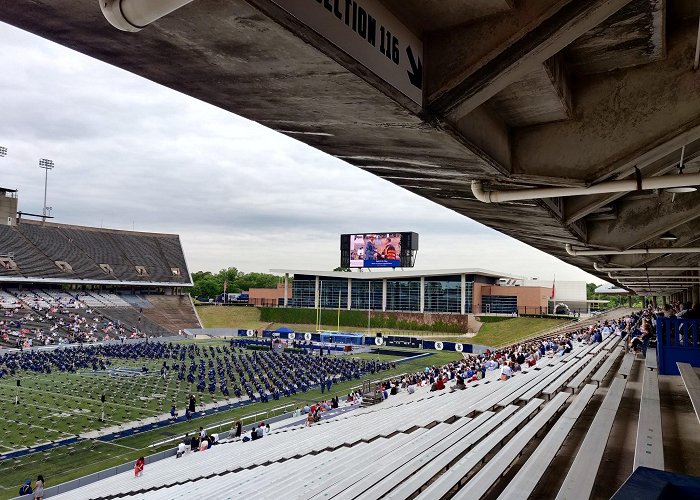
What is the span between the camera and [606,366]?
15.0 m

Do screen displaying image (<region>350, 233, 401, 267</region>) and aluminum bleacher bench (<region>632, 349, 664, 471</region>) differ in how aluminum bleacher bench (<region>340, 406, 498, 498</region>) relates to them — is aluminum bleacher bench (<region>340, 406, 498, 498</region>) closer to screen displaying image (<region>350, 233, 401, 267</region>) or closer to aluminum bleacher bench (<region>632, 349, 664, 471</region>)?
aluminum bleacher bench (<region>632, 349, 664, 471</region>)

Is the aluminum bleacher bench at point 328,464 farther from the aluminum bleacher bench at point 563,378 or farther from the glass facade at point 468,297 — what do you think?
the glass facade at point 468,297

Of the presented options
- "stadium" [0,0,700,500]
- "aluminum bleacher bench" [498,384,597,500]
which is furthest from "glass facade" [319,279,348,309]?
"aluminum bleacher bench" [498,384,597,500]

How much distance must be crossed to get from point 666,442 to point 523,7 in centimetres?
736

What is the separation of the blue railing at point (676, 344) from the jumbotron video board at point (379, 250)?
4673 centimetres

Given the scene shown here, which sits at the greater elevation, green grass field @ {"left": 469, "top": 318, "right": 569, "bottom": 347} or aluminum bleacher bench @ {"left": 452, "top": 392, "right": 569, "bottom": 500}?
aluminum bleacher bench @ {"left": 452, "top": 392, "right": 569, "bottom": 500}

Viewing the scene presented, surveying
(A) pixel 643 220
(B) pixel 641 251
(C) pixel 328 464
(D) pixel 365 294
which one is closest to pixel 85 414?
(C) pixel 328 464

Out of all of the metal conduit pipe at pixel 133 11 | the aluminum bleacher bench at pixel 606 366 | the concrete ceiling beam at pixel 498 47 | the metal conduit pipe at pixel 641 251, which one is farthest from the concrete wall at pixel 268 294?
the metal conduit pipe at pixel 133 11

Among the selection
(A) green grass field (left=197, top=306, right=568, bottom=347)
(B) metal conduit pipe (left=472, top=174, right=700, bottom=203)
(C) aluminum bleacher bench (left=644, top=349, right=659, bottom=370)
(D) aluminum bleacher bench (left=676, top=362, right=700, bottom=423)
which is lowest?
(A) green grass field (left=197, top=306, right=568, bottom=347)

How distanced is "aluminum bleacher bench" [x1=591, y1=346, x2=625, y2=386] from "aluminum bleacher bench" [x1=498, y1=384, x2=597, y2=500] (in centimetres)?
354

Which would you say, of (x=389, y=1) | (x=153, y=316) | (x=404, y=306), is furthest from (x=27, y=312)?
(x=389, y=1)

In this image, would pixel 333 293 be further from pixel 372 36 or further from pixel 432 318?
pixel 372 36

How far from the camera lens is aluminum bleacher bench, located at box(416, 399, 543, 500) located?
241 inches

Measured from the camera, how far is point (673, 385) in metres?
11.6
